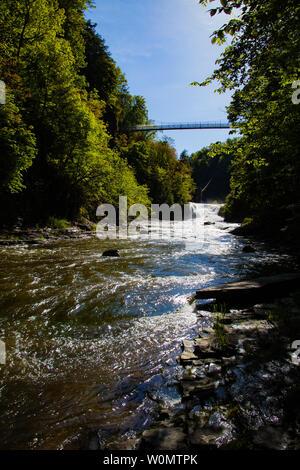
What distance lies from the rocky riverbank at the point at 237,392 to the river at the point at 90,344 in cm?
27

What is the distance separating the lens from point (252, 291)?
4.81m

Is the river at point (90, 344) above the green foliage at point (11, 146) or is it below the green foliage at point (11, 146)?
below

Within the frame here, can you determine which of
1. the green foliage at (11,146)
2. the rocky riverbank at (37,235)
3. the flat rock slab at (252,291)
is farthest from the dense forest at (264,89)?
the rocky riverbank at (37,235)

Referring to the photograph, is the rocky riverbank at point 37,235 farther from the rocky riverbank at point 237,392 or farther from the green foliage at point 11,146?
the rocky riverbank at point 237,392

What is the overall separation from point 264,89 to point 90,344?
322 inches

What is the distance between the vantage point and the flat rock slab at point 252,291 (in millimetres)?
4766

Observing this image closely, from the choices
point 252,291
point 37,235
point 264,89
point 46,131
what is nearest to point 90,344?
point 252,291

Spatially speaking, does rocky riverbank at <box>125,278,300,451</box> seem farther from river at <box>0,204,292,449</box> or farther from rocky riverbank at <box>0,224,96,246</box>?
rocky riverbank at <box>0,224,96,246</box>

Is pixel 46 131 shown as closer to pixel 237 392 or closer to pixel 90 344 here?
pixel 90 344

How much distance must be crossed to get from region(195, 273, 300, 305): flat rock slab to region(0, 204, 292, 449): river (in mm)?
644

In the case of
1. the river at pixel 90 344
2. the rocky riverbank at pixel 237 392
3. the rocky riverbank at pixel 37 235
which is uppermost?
the rocky riverbank at pixel 37 235

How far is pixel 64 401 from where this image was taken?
2.34m

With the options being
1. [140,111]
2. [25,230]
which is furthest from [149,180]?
[25,230]
